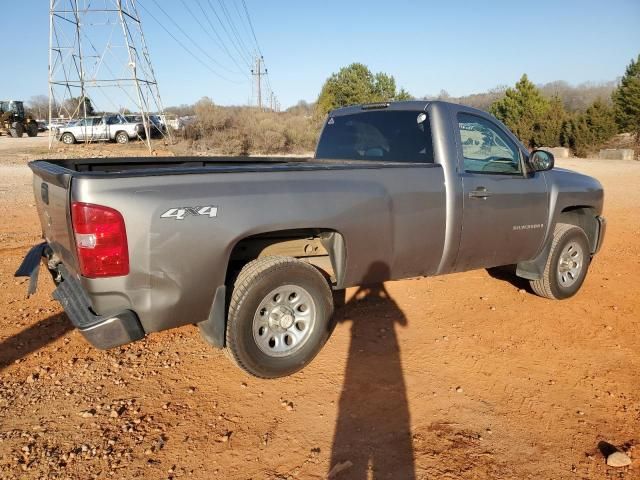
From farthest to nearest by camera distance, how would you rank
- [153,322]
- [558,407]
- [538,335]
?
[538,335] → [558,407] → [153,322]

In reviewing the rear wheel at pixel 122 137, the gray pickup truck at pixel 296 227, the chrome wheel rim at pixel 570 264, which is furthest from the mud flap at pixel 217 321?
the rear wheel at pixel 122 137

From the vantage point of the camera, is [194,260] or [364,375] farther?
[364,375]

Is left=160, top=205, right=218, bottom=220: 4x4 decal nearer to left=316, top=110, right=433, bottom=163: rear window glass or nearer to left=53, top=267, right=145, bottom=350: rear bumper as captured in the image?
left=53, top=267, right=145, bottom=350: rear bumper

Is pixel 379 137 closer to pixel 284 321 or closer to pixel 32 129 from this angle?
pixel 284 321

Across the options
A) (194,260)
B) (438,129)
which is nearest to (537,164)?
(438,129)

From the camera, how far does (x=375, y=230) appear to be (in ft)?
12.0

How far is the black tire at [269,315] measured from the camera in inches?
128

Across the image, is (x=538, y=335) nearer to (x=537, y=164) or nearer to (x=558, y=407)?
(x=558, y=407)

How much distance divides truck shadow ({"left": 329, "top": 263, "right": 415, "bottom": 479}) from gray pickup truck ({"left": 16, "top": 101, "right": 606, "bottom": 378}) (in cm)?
44

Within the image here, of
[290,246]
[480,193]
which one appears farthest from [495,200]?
[290,246]

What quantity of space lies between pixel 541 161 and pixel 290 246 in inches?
102

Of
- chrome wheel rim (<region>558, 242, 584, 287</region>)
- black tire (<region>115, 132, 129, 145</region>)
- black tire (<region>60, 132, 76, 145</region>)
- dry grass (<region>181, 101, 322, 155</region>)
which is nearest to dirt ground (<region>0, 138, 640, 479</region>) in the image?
chrome wheel rim (<region>558, 242, 584, 287</region>)

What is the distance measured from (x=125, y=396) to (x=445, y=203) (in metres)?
2.83

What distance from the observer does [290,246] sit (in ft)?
13.0
